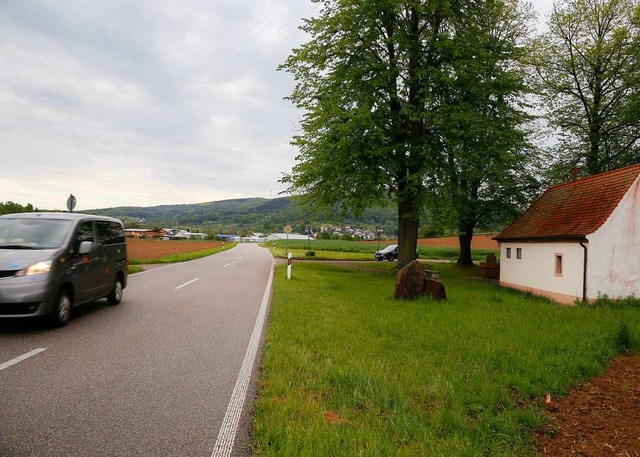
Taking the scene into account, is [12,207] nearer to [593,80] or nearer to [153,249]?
[153,249]

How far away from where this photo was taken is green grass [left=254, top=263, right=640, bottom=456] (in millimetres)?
3305

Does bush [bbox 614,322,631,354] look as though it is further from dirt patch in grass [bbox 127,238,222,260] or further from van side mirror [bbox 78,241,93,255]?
dirt patch in grass [bbox 127,238,222,260]

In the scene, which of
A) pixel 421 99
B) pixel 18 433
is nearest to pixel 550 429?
pixel 18 433

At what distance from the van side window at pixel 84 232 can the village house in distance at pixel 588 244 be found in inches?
549

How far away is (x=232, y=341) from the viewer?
6.18m

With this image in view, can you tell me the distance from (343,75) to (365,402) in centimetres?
1701

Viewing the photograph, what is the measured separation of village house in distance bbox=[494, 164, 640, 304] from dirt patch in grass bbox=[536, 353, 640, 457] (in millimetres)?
8464

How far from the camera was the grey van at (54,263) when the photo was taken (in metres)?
6.05

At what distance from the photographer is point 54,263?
255 inches

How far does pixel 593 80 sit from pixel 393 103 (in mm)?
13560

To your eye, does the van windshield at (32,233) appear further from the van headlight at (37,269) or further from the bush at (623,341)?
the bush at (623,341)

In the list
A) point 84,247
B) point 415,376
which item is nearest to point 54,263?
point 84,247

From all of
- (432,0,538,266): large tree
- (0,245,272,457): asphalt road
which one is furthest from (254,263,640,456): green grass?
(432,0,538,266): large tree

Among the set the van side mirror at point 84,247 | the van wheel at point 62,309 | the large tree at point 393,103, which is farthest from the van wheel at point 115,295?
the large tree at point 393,103
